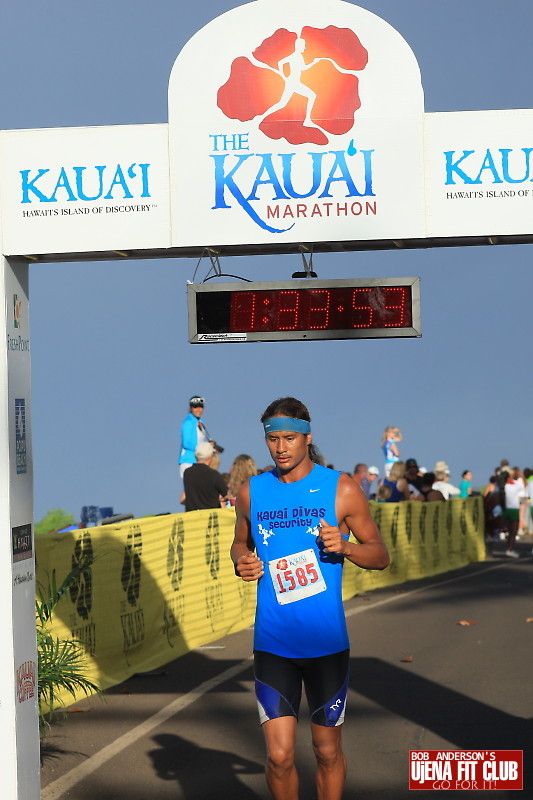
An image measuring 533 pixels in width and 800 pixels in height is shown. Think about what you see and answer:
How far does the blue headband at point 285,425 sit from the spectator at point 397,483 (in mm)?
17143

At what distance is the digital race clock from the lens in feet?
25.9

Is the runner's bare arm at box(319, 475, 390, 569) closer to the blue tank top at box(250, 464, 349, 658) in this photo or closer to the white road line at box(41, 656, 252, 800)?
the blue tank top at box(250, 464, 349, 658)

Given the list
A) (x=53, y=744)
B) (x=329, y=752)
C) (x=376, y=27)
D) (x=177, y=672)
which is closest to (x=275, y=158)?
(x=376, y=27)

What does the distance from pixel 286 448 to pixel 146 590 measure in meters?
6.81

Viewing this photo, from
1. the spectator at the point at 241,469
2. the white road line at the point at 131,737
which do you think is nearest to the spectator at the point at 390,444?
the spectator at the point at 241,469

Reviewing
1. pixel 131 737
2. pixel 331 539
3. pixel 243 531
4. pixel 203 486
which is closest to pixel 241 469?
pixel 203 486

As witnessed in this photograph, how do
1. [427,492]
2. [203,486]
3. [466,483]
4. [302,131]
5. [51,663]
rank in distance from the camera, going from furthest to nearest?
[466,483] → [427,492] → [203,486] → [51,663] → [302,131]

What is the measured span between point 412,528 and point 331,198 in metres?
16.5

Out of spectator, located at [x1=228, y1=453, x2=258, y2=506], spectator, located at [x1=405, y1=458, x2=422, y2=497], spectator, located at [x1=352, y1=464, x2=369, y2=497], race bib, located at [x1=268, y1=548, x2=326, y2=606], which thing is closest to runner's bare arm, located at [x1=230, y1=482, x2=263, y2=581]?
race bib, located at [x1=268, y1=548, x2=326, y2=606]

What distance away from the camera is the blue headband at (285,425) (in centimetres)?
675

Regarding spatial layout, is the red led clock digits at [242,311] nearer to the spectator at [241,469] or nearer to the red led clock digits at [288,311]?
the red led clock digits at [288,311]

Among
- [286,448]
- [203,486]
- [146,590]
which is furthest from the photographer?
[203,486]

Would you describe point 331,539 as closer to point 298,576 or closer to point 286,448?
point 298,576

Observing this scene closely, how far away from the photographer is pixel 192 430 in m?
19.2
